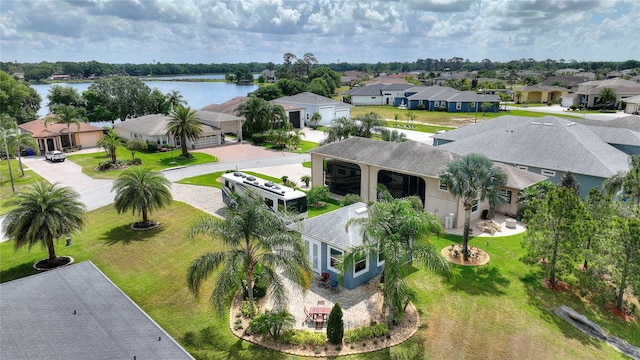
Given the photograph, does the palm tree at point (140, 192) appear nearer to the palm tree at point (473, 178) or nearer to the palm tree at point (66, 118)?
the palm tree at point (473, 178)

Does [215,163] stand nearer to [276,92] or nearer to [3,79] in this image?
[3,79]

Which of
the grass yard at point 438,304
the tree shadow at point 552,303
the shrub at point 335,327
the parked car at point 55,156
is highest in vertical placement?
the parked car at point 55,156

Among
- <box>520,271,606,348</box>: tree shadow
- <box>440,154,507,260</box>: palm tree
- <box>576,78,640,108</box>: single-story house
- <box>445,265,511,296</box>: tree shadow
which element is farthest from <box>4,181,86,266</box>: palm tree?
<box>576,78,640,108</box>: single-story house

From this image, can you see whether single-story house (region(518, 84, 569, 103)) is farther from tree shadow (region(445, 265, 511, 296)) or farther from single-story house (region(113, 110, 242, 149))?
tree shadow (region(445, 265, 511, 296))

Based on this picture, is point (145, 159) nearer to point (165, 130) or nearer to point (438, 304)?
point (165, 130)

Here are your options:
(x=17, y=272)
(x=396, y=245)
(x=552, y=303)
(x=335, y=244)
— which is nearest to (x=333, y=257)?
(x=335, y=244)

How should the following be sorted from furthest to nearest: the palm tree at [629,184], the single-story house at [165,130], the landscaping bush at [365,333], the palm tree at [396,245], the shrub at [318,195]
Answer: the single-story house at [165,130] < the shrub at [318,195] < the palm tree at [629,184] < the landscaping bush at [365,333] < the palm tree at [396,245]

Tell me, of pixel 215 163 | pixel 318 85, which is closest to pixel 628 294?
pixel 215 163

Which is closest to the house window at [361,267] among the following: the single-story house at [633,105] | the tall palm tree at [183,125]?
the tall palm tree at [183,125]
